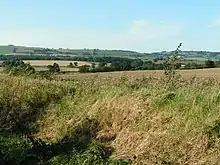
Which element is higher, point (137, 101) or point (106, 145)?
point (137, 101)

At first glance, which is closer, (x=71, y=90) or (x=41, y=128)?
(x=41, y=128)

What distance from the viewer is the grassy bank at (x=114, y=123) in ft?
30.7

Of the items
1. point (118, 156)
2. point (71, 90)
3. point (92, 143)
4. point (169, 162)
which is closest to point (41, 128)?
point (71, 90)

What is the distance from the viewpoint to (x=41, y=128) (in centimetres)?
1419

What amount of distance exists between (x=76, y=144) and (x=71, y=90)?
4534mm

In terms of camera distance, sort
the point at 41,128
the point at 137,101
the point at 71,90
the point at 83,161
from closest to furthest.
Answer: the point at 83,161, the point at 137,101, the point at 41,128, the point at 71,90

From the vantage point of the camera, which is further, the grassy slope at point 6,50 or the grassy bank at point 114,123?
the grassy slope at point 6,50

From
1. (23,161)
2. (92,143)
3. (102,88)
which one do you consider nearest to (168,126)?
(92,143)

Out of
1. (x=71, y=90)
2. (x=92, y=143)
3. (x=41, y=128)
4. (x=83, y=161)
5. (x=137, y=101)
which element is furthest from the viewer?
(x=71, y=90)

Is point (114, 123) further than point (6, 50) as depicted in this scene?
No

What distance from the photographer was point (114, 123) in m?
12.2

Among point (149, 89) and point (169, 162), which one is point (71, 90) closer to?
point (149, 89)

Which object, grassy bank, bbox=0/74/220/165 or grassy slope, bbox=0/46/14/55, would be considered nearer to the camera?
grassy bank, bbox=0/74/220/165

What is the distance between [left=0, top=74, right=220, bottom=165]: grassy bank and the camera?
9.36 m
